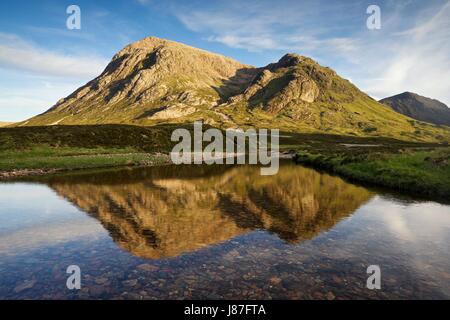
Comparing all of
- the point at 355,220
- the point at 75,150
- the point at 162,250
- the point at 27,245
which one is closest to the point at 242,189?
the point at 355,220

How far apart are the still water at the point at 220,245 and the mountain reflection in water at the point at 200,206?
139 millimetres

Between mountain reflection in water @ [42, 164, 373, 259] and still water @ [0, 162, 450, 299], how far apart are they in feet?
0.46

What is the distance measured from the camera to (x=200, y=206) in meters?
29.7

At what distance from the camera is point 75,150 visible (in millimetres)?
78562

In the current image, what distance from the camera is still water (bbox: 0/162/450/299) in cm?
1379

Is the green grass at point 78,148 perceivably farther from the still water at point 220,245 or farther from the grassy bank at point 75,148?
the still water at point 220,245

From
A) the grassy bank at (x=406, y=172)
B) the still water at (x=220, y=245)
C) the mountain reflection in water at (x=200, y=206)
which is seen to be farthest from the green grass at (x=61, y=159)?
the grassy bank at (x=406, y=172)

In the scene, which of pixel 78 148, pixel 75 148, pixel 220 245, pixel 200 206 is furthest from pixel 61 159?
pixel 220 245

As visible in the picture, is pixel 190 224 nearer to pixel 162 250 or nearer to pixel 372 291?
pixel 162 250

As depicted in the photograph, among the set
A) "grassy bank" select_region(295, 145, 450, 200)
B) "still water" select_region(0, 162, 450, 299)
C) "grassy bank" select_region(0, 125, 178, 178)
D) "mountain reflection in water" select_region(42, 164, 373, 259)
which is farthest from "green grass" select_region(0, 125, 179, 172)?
"grassy bank" select_region(295, 145, 450, 200)

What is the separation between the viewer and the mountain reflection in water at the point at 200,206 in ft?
68.5

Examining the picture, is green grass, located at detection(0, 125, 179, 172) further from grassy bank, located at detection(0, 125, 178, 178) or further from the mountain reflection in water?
the mountain reflection in water

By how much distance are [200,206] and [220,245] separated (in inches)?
413

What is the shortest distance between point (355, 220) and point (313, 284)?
12.9 m
